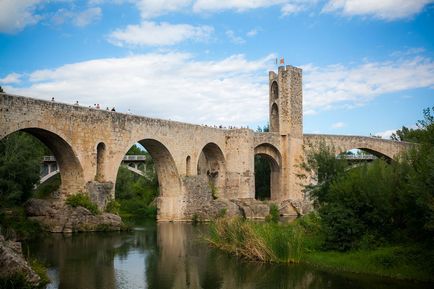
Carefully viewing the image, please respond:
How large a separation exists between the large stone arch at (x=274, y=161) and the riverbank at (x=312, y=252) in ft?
55.4

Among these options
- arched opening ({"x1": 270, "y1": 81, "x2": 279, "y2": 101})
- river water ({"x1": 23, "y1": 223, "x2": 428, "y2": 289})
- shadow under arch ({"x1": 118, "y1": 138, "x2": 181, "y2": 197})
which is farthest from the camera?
arched opening ({"x1": 270, "y1": 81, "x2": 279, "y2": 101})

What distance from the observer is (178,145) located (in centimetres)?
2742

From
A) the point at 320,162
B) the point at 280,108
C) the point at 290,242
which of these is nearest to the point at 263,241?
the point at 290,242

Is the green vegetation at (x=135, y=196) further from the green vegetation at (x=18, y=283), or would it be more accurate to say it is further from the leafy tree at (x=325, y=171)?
the green vegetation at (x=18, y=283)

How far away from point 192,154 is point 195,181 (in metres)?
1.63

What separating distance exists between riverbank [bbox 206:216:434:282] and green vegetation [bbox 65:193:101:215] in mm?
6232

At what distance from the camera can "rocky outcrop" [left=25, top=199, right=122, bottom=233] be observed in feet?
65.3

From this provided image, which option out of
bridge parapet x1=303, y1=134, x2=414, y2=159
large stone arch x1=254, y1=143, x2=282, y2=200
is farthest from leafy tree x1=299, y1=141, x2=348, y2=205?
bridge parapet x1=303, y1=134, x2=414, y2=159

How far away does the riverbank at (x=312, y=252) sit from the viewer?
11797 millimetres

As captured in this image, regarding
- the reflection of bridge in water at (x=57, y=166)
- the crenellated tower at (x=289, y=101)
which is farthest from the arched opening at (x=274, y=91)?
the reflection of bridge in water at (x=57, y=166)

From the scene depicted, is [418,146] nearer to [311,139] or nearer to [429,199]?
[429,199]

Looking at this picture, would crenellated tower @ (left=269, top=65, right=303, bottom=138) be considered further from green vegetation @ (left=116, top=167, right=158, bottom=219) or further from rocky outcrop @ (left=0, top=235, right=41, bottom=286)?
rocky outcrop @ (left=0, top=235, right=41, bottom=286)

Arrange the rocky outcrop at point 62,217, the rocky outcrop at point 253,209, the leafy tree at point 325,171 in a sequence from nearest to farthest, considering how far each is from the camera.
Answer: the leafy tree at point 325,171, the rocky outcrop at point 62,217, the rocky outcrop at point 253,209

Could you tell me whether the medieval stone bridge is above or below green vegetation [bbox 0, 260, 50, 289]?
above
